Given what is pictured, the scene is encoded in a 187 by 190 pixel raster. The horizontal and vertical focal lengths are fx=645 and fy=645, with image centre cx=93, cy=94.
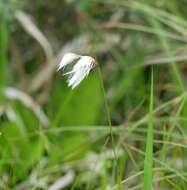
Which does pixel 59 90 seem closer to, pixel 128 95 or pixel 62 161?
pixel 128 95

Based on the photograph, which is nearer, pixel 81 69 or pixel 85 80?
pixel 81 69

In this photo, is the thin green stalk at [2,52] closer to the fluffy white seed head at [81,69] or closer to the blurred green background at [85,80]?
the blurred green background at [85,80]

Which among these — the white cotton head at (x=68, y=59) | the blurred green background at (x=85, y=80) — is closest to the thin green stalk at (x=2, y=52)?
the blurred green background at (x=85, y=80)

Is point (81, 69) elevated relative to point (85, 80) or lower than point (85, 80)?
elevated

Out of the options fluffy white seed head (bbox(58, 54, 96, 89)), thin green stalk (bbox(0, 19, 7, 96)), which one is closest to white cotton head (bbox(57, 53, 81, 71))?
fluffy white seed head (bbox(58, 54, 96, 89))

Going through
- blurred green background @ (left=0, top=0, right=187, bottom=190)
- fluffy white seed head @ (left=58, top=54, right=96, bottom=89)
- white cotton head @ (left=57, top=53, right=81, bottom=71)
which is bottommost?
blurred green background @ (left=0, top=0, right=187, bottom=190)

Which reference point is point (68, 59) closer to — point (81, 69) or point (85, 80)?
point (81, 69)

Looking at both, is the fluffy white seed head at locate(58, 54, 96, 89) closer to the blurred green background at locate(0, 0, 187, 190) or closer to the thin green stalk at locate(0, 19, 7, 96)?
the blurred green background at locate(0, 0, 187, 190)

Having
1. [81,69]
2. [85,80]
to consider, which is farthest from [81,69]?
[85,80]

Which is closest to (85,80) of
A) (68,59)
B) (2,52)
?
(2,52)
